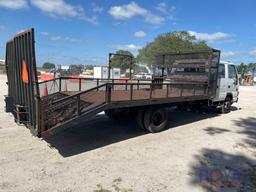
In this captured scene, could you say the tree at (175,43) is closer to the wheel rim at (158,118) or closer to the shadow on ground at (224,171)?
the wheel rim at (158,118)

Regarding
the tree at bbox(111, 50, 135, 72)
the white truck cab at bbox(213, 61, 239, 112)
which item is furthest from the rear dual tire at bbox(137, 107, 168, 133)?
the tree at bbox(111, 50, 135, 72)

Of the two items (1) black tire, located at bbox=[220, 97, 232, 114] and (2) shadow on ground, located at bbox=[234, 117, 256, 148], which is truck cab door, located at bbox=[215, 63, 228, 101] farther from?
(2) shadow on ground, located at bbox=[234, 117, 256, 148]

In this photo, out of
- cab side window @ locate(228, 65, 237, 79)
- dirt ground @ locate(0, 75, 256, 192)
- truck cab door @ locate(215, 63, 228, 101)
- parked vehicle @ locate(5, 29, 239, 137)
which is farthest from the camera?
cab side window @ locate(228, 65, 237, 79)

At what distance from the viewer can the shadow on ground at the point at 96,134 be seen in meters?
6.10

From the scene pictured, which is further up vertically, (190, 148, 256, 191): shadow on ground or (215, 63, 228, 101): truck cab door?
(215, 63, 228, 101): truck cab door

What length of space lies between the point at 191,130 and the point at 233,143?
1.51 metres

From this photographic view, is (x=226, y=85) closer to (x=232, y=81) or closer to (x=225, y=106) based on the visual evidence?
(x=232, y=81)

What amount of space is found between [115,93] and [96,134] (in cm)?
144

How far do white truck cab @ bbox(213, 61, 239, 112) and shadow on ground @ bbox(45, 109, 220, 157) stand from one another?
1.49m

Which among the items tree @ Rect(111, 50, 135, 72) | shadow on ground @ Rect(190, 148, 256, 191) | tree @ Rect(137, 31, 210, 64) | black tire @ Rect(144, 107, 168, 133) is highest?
tree @ Rect(137, 31, 210, 64)

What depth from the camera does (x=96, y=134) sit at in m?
7.18

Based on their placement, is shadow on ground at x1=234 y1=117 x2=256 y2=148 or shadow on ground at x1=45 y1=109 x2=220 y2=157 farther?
shadow on ground at x1=234 y1=117 x2=256 y2=148

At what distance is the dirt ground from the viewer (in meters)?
4.31

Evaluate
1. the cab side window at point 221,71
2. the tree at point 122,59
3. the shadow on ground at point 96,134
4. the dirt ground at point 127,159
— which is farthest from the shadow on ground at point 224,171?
the tree at point 122,59
